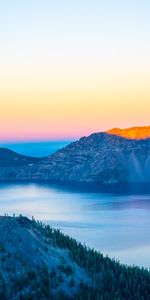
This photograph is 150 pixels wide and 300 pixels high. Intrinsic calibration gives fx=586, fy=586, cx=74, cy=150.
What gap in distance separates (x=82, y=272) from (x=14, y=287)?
13367 millimetres

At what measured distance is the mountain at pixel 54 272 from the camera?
85.8 m

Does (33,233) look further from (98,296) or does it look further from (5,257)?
(98,296)

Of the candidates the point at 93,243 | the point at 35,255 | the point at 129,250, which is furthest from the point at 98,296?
the point at 93,243

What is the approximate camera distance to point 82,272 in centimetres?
9394

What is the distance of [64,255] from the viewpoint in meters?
97.9

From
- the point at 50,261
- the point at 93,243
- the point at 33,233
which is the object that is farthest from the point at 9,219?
the point at 93,243

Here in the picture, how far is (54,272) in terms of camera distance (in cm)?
9088

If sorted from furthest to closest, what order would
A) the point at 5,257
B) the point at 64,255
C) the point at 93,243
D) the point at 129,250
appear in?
the point at 93,243 < the point at 129,250 < the point at 64,255 < the point at 5,257

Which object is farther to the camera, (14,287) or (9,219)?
(9,219)

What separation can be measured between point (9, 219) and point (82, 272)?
51.9 ft

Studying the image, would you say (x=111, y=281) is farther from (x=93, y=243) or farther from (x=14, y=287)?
(x=93, y=243)

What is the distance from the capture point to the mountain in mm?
85750

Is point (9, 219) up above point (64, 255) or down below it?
above

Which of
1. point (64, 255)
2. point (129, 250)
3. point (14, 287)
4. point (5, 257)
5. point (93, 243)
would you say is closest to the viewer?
point (14, 287)
